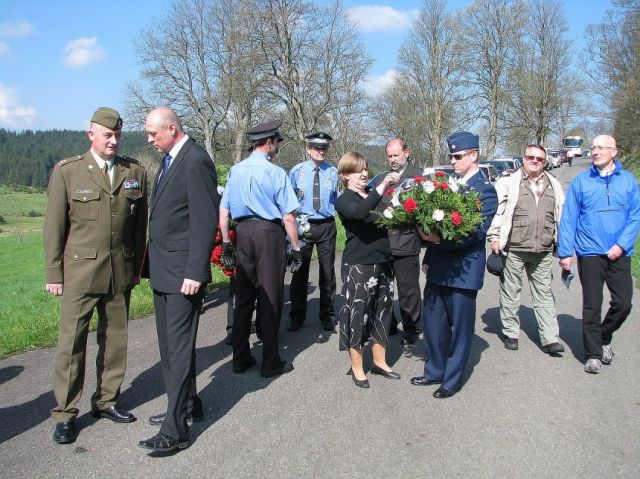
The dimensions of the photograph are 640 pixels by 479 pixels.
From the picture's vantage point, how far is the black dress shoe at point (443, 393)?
4742 millimetres

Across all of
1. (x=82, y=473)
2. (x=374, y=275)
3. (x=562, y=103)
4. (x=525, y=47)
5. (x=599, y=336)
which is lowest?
(x=82, y=473)

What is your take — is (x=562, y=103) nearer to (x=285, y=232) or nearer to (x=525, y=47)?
(x=525, y=47)

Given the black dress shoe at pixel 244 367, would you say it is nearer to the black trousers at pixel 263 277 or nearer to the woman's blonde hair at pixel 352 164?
the black trousers at pixel 263 277

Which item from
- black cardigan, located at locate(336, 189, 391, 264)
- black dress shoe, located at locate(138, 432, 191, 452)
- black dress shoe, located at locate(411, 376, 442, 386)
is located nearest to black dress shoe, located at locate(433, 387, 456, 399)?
black dress shoe, located at locate(411, 376, 442, 386)

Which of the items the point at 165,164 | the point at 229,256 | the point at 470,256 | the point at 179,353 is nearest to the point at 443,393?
the point at 470,256

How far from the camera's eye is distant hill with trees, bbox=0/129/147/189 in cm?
9581

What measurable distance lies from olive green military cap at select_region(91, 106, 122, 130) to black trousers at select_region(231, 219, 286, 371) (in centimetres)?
153

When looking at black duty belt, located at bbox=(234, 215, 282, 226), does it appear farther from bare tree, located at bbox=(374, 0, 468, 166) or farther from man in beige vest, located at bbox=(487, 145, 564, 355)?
bare tree, located at bbox=(374, 0, 468, 166)

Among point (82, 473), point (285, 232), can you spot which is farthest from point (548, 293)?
point (82, 473)

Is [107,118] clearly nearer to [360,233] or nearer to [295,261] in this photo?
[360,233]

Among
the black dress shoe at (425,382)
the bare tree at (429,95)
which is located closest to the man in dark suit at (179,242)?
the black dress shoe at (425,382)

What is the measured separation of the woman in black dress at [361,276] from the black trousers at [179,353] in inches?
61.4

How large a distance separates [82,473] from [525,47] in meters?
54.8

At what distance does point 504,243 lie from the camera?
6109 millimetres
